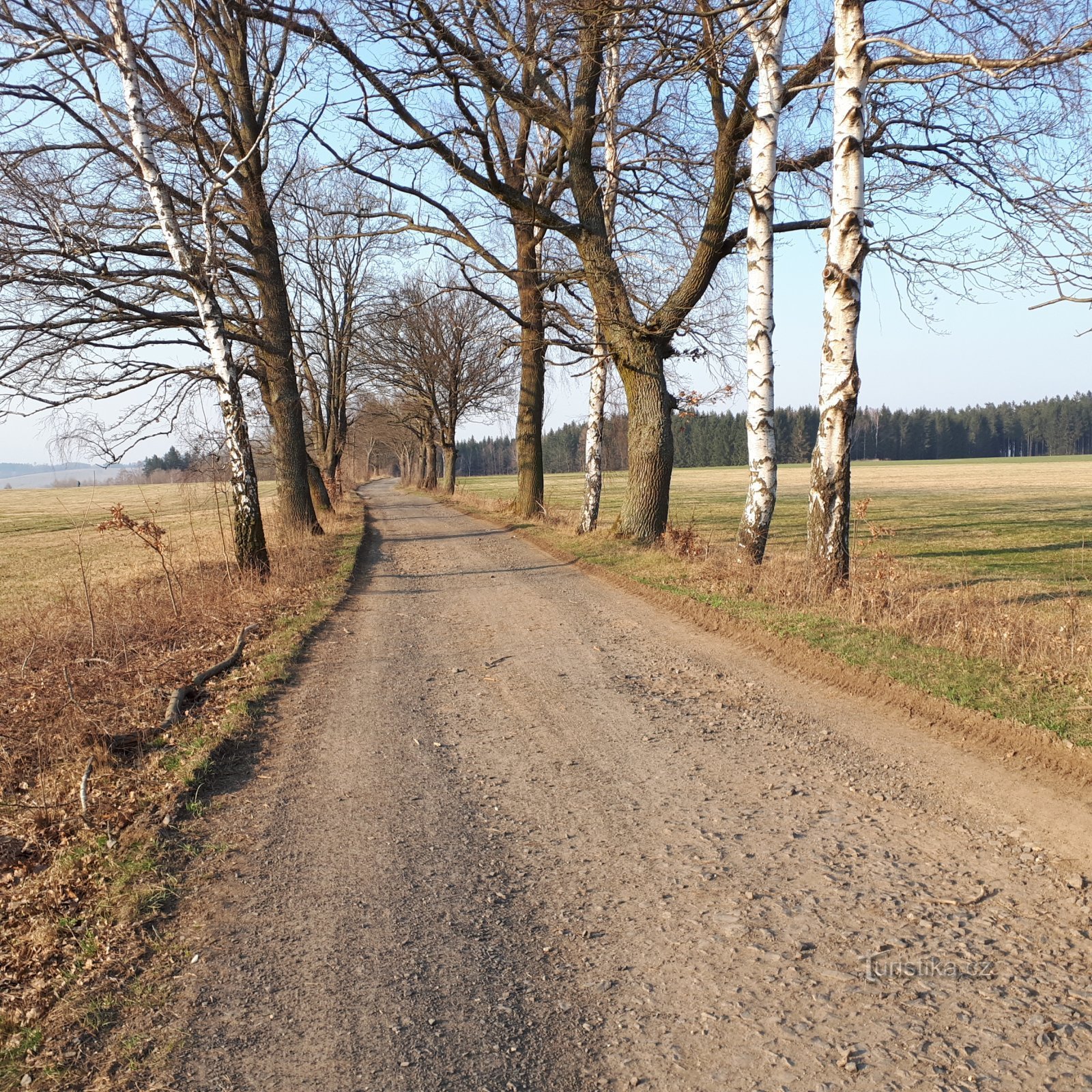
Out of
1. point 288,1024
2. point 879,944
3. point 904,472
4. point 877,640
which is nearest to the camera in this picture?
point 288,1024

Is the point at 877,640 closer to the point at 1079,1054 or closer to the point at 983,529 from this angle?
the point at 1079,1054

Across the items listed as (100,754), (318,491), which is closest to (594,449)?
(318,491)

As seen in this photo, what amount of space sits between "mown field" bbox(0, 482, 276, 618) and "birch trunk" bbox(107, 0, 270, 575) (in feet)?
1.51

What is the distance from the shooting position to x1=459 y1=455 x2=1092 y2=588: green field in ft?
52.6

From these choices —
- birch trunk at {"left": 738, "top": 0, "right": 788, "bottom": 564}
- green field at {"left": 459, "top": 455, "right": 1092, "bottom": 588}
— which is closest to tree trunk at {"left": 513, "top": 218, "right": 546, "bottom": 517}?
green field at {"left": 459, "top": 455, "right": 1092, "bottom": 588}

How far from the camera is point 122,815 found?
14.9 ft

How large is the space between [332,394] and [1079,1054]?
35276 millimetres

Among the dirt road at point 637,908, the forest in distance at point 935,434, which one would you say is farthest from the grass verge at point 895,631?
the forest in distance at point 935,434

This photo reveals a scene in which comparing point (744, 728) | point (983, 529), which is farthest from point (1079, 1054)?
point (983, 529)

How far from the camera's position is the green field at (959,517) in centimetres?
1603

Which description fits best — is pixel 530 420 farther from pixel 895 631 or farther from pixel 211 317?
pixel 895 631

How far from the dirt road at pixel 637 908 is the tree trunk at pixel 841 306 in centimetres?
343

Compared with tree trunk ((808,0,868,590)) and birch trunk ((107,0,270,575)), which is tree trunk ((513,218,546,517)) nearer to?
birch trunk ((107,0,270,575))

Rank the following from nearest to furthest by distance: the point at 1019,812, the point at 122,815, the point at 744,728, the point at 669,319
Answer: the point at 1019,812 < the point at 122,815 < the point at 744,728 < the point at 669,319
